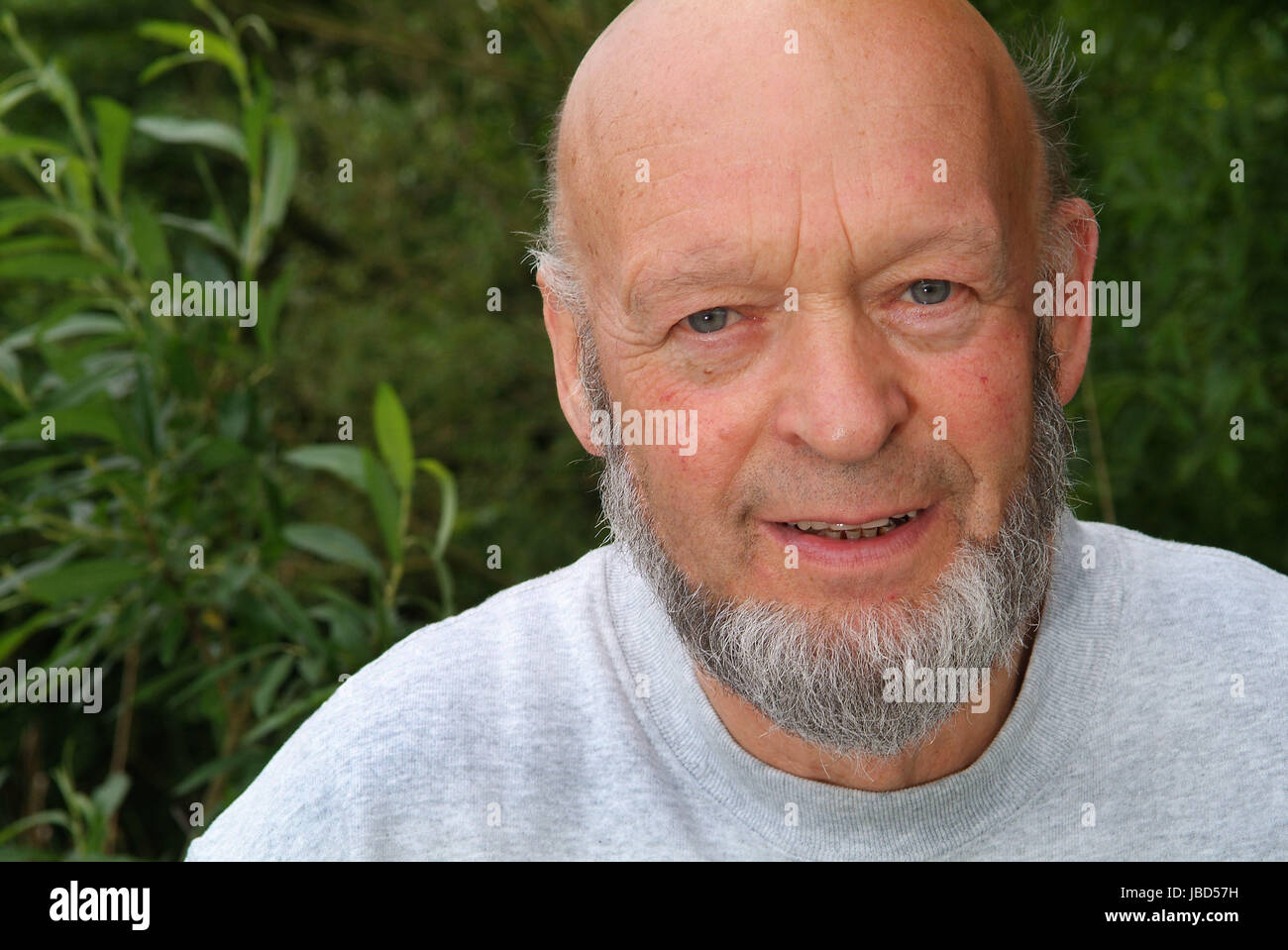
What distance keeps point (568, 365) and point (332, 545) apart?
651 millimetres

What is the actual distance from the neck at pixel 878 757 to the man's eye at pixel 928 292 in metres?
0.48

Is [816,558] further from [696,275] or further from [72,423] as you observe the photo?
[72,423]

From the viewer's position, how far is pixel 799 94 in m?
1.31

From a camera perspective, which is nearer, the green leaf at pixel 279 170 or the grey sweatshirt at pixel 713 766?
the grey sweatshirt at pixel 713 766

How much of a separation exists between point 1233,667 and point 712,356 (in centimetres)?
81

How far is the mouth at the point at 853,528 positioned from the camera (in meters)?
1.37

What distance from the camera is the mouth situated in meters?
1.37

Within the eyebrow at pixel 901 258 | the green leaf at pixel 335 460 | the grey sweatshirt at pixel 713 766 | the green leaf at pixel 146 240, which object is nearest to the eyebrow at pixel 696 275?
the eyebrow at pixel 901 258

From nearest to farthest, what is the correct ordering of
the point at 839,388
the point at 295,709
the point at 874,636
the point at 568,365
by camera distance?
the point at 839,388
the point at 874,636
the point at 568,365
the point at 295,709

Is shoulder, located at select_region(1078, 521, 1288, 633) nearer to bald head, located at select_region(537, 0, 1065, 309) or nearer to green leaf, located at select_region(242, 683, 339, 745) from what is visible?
bald head, located at select_region(537, 0, 1065, 309)

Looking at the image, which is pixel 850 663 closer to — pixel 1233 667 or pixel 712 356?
pixel 712 356

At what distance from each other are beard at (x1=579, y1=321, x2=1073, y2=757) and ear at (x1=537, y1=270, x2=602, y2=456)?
6.1 inches

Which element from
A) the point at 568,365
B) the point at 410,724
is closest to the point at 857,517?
the point at 568,365

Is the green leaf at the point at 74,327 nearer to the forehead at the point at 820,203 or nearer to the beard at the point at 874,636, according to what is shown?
the beard at the point at 874,636
